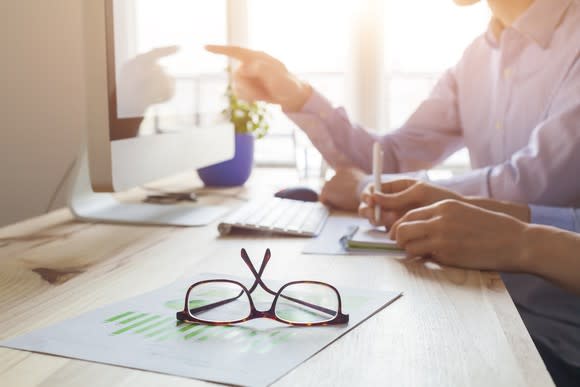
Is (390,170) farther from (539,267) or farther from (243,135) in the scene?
(539,267)

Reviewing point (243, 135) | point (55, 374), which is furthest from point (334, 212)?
point (55, 374)

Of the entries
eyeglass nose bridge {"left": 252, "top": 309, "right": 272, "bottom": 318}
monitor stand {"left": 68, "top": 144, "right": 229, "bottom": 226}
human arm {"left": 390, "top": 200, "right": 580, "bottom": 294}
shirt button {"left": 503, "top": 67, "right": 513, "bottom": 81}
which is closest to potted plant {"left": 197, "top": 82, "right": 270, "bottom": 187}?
monitor stand {"left": 68, "top": 144, "right": 229, "bottom": 226}

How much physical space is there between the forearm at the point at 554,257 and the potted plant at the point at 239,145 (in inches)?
38.4

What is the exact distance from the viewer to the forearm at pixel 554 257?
2.63 feet

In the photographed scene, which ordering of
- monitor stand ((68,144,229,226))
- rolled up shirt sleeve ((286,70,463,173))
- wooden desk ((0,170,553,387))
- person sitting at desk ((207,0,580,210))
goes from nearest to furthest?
wooden desk ((0,170,553,387))
monitor stand ((68,144,229,226))
person sitting at desk ((207,0,580,210))
rolled up shirt sleeve ((286,70,463,173))

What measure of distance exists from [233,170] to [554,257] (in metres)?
1.01

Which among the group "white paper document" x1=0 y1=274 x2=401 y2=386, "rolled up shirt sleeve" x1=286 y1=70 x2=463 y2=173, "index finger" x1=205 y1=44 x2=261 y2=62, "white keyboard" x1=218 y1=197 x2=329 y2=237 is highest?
"index finger" x1=205 y1=44 x2=261 y2=62

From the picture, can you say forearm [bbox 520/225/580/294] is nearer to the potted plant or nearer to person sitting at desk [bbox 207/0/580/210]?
person sitting at desk [bbox 207/0/580/210]

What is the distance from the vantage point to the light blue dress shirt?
1.04 m

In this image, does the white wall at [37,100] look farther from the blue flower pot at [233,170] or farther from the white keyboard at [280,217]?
the blue flower pot at [233,170]

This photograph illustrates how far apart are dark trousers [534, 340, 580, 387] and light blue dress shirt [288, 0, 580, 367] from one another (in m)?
0.01

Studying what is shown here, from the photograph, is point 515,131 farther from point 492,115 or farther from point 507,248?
Answer: point 507,248

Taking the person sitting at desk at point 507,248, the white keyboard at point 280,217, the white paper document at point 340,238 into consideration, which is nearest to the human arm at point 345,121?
the white keyboard at point 280,217

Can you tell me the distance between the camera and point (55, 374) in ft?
1.54
